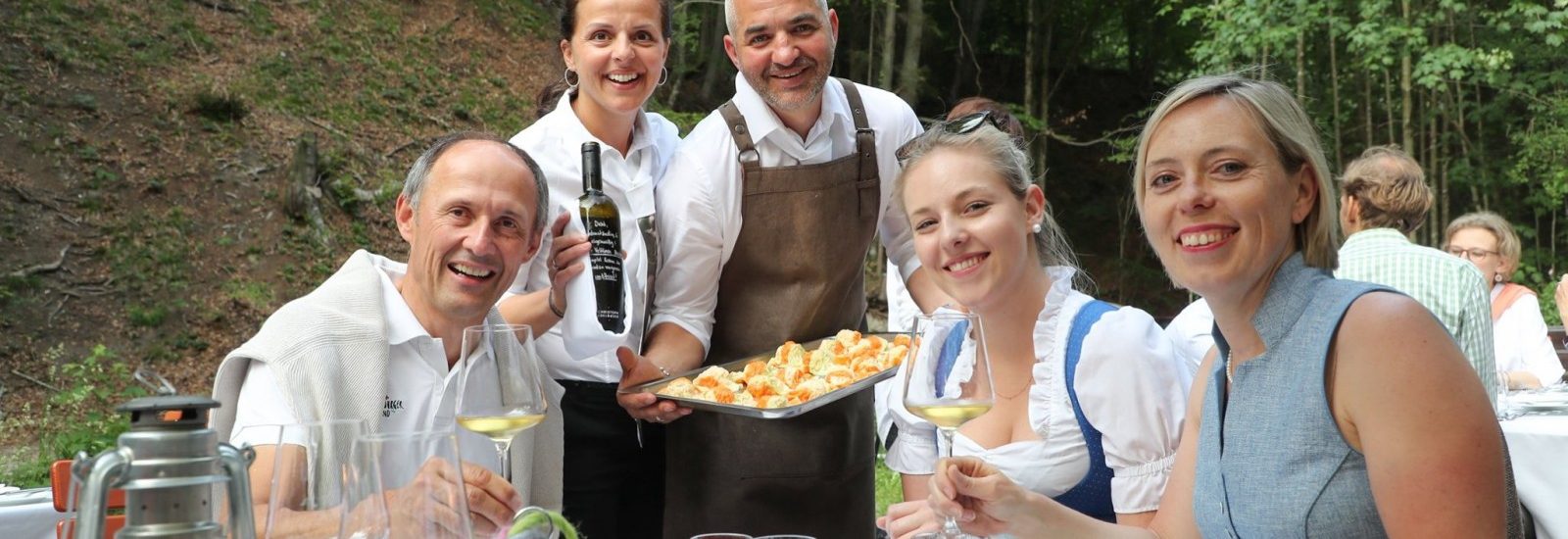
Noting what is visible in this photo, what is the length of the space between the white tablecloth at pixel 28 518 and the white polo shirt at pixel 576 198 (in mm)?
1286

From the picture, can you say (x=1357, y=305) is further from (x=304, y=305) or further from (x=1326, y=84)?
(x=1326, y=84)

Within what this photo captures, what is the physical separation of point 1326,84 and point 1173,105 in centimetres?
2014

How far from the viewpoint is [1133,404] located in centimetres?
242

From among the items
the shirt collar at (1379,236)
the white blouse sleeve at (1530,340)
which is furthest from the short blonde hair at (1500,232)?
the shirt collar at (1379,236)

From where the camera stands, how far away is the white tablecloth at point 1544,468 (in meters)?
4.66

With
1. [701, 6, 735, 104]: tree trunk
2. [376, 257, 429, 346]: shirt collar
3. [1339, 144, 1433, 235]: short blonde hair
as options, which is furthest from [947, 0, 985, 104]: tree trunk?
[376, 257, 429, 346]: shirt collar

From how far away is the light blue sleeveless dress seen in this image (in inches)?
69.8

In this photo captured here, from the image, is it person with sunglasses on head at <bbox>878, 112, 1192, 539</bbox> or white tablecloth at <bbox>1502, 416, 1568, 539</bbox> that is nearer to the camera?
person with sunglasses on head at <bbox>878, 112, 1192, 539</bbox>

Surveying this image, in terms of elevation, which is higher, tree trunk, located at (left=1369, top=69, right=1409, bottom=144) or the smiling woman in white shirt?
tree trunk, located at (left=1369, top=69, right=1409, bottom=144)

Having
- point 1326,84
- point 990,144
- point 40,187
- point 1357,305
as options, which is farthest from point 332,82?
point 1326,84

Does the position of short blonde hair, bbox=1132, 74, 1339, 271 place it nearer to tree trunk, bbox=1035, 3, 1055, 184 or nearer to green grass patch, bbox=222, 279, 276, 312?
green grass patch, bbox=222, 279, 276, 312

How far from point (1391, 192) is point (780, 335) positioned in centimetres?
298

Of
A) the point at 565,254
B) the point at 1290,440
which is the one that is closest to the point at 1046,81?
the point at 565,254

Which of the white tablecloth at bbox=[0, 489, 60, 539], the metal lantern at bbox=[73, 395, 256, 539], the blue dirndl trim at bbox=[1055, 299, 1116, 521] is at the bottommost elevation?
the white tablecloth at bbox=[0, 489, 60, 539]
